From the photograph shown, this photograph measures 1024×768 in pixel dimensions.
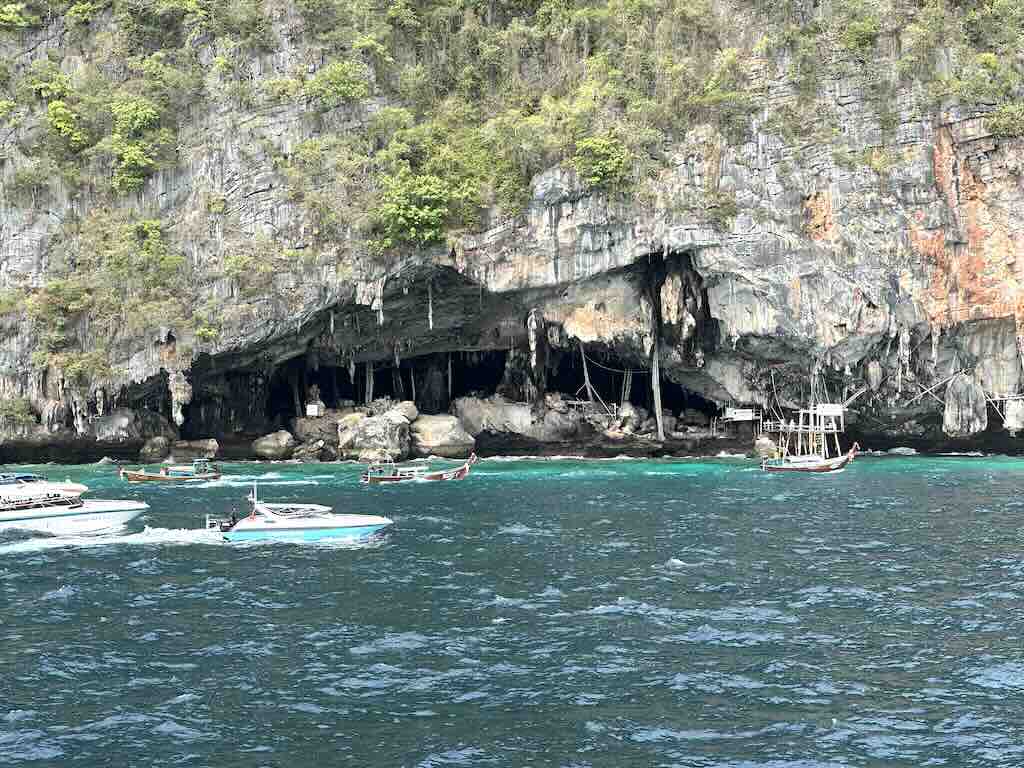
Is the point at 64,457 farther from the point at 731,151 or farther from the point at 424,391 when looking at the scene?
the point at 731,151

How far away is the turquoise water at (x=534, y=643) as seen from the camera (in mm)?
16344

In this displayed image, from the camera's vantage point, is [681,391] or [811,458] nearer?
[811,458]

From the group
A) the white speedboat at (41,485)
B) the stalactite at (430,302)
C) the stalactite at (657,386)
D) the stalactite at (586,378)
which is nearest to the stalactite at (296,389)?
the stalactite at (430,302)

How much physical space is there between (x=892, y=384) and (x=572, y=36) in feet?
109

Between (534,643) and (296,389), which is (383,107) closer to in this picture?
(296,389)

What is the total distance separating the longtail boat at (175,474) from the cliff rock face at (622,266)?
6.88 m

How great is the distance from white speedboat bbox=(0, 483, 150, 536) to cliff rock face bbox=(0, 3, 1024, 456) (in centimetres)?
2016

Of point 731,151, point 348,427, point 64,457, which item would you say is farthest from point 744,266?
point 64,457

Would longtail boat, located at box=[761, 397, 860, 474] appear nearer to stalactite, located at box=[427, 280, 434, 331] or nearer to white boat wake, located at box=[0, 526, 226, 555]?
stalactite, located at box=[427, 280, 434, 331]

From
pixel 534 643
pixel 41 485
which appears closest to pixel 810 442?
pixel 41 485

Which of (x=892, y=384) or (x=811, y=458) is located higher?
(x=892, y=384)

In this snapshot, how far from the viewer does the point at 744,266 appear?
5788 centimetres

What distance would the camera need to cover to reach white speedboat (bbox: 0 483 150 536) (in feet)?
124

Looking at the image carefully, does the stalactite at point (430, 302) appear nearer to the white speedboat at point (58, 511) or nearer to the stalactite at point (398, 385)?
the stalactite at point (398, 385)
